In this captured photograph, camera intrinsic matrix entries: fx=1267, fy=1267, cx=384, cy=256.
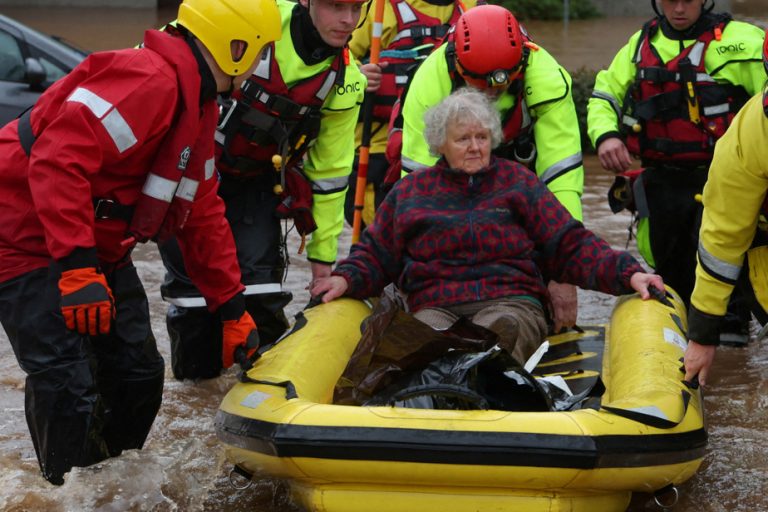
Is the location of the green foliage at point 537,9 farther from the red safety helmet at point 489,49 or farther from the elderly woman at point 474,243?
the elderly woman at point 474,243

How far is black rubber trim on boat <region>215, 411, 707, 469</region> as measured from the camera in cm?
396

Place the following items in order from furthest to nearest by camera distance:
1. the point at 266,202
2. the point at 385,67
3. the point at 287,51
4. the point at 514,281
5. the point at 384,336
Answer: the point at 385,67 → the point at 266,202 → the point at 287,51 → the point at 514,281 → the point at 384,336

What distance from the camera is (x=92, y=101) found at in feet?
13.6

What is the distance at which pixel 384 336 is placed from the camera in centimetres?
461

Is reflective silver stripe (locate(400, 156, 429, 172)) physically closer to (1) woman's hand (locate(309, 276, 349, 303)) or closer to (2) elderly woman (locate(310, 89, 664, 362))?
(2) elderly woman (locate(310, 89, 664, 362))

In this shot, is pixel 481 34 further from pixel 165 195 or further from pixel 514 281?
pixel 165 195

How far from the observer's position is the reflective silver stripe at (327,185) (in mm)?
6105

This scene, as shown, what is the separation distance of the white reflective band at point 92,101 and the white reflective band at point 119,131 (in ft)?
0.08

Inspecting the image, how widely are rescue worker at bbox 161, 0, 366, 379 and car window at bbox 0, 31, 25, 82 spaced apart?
3565mm

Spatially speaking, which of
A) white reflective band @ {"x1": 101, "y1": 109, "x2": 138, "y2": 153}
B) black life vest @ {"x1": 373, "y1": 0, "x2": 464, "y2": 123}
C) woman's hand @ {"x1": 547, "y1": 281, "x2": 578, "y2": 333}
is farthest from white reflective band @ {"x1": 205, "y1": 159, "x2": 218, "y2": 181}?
black life vest @ {"x1": 373, "y1": 0, "x2": 464, "y2": 123}

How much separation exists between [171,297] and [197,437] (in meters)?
0.81

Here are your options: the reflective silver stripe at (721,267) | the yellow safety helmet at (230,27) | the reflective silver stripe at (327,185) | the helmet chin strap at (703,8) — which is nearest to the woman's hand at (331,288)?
the reflective silver stripe at (327,185)

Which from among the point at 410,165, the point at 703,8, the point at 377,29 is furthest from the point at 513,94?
the point at 377,29

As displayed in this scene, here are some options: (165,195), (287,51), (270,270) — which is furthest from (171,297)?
(165,195)
